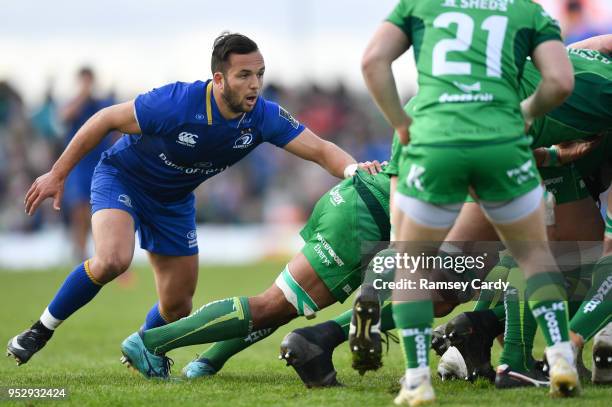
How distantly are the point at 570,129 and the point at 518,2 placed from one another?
1428 millimetres

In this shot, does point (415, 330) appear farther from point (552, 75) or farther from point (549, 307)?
point (552, 75)

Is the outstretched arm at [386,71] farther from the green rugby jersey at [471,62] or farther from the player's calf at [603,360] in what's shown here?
the player's calf at [603,360]

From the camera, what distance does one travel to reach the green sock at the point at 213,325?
239 inches

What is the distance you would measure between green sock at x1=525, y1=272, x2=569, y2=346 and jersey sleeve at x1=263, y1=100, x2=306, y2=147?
7.86 ft

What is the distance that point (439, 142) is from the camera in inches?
187

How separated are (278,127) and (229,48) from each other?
2.23 feet

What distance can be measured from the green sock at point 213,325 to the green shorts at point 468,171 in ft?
5.50

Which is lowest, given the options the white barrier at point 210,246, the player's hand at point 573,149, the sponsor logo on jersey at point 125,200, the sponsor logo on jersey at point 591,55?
the white barrier at point 210,246

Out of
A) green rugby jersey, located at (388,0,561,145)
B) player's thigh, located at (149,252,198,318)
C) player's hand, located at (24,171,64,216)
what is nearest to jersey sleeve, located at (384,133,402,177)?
green rugby jersey, located at (388,0,561,145)

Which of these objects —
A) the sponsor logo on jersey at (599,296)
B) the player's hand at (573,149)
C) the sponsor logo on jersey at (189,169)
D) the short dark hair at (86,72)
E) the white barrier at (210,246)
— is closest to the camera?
the sponsor logo on jersey at (599,296)

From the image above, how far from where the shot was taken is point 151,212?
7.18 m

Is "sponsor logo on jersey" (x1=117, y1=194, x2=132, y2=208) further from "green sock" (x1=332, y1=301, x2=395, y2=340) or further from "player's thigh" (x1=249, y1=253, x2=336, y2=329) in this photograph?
"green sock" (x1=332, y1=301, x2=395, y2=340)

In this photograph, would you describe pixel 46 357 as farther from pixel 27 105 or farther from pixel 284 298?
pixel 27 105

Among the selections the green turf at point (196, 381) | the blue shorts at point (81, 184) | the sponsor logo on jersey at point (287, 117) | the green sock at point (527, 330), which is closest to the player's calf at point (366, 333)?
the green turf at point (196, 381)
